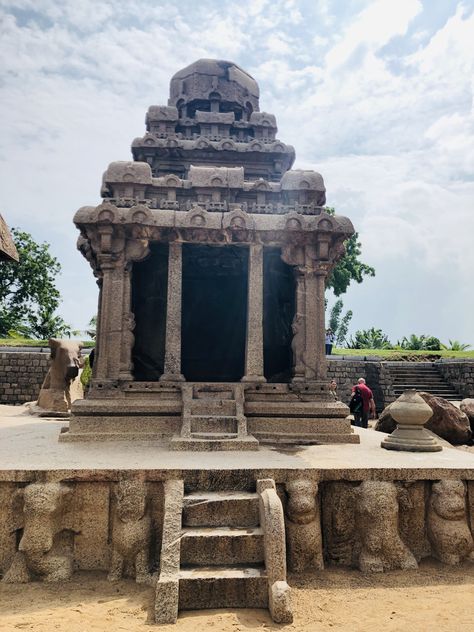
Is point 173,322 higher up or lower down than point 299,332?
higher up

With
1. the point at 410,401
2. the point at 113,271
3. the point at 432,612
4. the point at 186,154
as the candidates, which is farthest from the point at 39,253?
the point at 432,612

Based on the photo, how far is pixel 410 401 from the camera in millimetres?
6320

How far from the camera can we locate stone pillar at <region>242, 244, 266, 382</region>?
7.46 m

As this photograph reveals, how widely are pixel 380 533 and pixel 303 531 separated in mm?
731

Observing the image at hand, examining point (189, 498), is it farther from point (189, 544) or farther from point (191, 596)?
point (191, 596)

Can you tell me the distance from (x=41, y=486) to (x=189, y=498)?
133 cm

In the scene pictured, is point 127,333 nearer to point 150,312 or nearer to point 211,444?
point 150,312

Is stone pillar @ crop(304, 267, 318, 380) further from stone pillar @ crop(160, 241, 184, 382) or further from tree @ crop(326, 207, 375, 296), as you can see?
tree @ crop(326, 207, 375, 296)

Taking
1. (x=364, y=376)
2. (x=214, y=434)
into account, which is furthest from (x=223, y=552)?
(x=364, y=376)

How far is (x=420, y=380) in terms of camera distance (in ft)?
67.7

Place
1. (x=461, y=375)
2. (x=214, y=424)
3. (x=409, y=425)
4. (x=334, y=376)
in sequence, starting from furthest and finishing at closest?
1. (x=334, y=376)
2. (x=461, y=375)
3. (x=214, y=424)
4. (x=409, y=425)

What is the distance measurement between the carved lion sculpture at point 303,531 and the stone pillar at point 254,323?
9.94ft

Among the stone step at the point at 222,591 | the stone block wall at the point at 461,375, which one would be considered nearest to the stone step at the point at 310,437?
the stone step at the point at 222,591

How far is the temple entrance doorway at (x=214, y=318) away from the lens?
1016 centimetres
